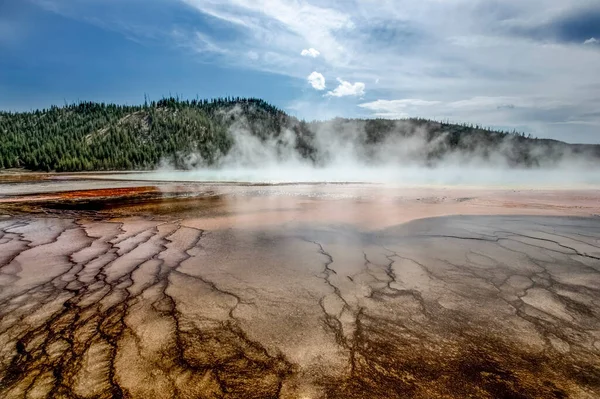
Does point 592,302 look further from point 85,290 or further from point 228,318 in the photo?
point 85,290

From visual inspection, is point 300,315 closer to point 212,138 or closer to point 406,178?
point 406,178

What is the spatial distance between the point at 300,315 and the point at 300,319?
0.32 feet

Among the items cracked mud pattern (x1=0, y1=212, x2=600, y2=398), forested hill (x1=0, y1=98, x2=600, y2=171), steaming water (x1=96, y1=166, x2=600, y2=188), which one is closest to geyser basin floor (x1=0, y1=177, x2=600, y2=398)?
cracked mud pattern (x1=0, y1=212, x2=600, y2=398)

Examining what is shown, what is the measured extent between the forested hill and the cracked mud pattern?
261 feet

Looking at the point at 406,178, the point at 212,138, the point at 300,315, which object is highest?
the point at 212,138

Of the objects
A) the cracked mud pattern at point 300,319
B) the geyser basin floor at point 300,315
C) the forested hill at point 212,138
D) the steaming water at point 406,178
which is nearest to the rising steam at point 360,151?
the forested hill at point 212,138

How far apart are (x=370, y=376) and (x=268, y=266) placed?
10.4 ft

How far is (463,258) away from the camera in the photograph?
6207 millimetres

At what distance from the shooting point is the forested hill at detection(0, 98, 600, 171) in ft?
289

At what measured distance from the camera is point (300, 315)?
13.0 ft

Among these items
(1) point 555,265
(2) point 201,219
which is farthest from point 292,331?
(2) point 201,219

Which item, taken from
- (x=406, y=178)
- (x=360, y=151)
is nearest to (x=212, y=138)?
(x=360, y=151)

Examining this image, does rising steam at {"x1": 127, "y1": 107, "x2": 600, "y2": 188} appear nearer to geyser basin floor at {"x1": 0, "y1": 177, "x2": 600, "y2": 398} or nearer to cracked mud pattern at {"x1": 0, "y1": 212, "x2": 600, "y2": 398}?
geyser basin floor at {"x1": 0, "y1": 177, "x2": 600, "y2": 398}

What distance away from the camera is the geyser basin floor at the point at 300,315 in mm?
2777
